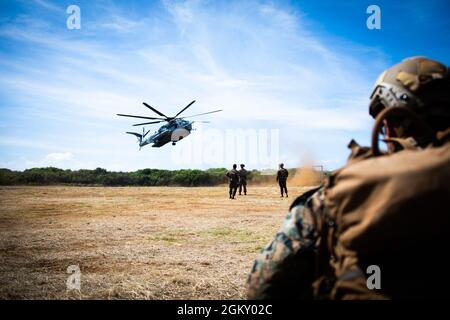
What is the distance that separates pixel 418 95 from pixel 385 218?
88 cm

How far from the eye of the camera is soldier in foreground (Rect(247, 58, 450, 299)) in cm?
124

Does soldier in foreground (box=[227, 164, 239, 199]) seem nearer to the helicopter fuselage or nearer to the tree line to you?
the helicopter fuselage

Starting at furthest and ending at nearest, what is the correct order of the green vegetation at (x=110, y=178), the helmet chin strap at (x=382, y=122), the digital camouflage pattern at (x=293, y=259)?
the green vegetation at (x=110, y=178) < the digital camouflage pattern at (x=293, y=259) < the helmet chin strap at (x=382, y=122)

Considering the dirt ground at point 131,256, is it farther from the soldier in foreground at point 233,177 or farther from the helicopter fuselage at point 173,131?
the helicopter fuselage at point 173,131

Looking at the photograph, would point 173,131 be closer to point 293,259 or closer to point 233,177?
point 233,177

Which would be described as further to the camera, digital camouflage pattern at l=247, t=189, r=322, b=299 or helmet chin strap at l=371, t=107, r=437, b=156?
digital camouflage pattern at l=247, t=189, r=322, b=299

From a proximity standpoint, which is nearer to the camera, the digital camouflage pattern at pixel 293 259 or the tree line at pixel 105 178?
the digital camouflage pattern at pixel 293 259

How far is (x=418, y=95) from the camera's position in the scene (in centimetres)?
179

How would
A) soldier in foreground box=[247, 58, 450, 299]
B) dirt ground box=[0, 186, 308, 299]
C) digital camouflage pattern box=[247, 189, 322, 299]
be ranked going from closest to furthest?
soldier in foreground box=[247, 58, 450, 299]
digital camouflage pattern box=[247, 189, 322, 299]
dirt ground box=[0, 186, 308, 299]

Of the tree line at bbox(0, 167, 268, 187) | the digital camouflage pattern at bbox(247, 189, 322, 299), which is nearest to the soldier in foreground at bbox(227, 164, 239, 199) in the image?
the digital camouflage pattern at bbox(247, 189, 322, 299)

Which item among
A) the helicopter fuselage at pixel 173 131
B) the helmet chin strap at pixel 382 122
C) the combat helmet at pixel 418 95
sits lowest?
the helmet chin strap at pixel 382 122

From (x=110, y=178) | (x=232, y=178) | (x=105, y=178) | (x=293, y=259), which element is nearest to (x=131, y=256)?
(x=293, y=259)

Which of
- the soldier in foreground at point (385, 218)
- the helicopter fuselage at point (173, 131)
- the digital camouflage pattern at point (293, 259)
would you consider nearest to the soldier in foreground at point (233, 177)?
the helicopter fuselage at point (173, 131)

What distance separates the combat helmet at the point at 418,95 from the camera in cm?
172
